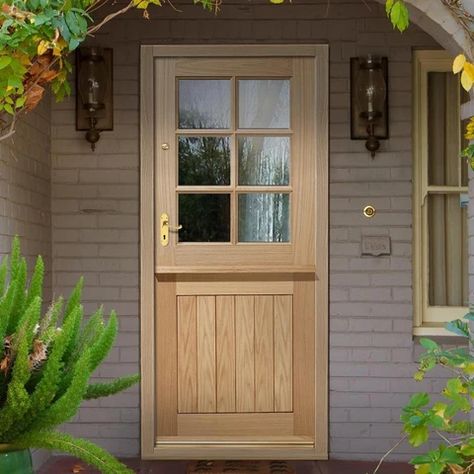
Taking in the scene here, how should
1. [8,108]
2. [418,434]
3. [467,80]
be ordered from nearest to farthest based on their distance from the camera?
1. [418,434]
2. [467,80]
3. [8,108]

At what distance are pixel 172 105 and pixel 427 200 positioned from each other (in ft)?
4.76

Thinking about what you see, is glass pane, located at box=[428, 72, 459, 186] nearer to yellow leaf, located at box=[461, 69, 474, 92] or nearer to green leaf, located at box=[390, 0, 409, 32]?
green leaf, located at box=[390, 0, 409, 32]

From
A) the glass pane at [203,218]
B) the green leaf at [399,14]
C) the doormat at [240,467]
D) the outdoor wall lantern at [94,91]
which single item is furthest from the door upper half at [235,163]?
the green leaf at [399,14]

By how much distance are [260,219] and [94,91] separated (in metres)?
1.10

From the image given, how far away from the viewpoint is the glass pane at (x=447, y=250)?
500cm

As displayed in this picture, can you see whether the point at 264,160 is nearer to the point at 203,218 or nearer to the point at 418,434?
the point at 203,218

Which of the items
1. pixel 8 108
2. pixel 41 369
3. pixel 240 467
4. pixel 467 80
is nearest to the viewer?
pixel 41 369

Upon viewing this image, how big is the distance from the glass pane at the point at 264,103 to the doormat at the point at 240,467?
5.79 ft

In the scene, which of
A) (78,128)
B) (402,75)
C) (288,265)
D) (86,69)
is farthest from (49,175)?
(402,75)

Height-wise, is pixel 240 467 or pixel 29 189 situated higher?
pixel 29 189

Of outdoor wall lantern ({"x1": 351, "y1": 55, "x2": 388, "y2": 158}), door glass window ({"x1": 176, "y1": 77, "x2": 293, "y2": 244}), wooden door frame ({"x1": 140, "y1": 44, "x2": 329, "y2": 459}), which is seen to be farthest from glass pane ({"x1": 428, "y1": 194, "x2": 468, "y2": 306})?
door glass window ({"x1": 176, "y1": 77, "x2": 293, "y2": 244})

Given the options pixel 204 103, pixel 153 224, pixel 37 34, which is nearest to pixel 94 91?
pixel 204 103

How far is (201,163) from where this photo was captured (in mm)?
4949

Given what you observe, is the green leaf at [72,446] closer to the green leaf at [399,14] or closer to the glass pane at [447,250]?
the green leaf at [399,14]
